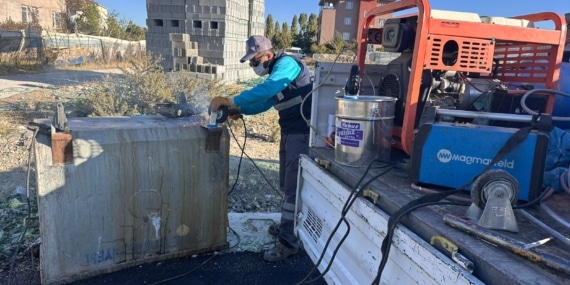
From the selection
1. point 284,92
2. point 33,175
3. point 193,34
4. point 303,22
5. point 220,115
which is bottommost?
point 33,175

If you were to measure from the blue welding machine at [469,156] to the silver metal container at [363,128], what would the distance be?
1.05ft

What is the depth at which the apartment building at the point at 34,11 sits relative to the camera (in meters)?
29.6

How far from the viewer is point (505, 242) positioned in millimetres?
1308

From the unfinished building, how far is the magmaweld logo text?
965 centimetres

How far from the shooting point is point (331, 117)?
2.67 m

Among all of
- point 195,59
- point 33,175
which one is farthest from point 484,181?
point 195,59

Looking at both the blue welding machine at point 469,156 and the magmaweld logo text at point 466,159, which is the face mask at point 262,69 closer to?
the blue welding machine at point 469,156

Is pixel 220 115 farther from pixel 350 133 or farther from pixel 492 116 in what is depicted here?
pixel 492 116

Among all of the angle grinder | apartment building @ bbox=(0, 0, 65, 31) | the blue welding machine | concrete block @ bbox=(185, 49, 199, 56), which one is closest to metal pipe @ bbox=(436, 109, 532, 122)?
the blue welding machine

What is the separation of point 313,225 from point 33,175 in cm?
407

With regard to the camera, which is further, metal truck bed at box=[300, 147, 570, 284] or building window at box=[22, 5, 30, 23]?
building window at box=[22, 5, 30, 23]

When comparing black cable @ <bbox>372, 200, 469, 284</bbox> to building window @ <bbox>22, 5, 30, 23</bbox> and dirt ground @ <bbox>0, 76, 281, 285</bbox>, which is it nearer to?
dirt ground @ <bbox>0, 76, 281, 285</bbox>

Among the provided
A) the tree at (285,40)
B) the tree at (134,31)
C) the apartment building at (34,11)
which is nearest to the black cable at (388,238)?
the apartment building at (34,11)

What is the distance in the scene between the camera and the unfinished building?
11.1m
